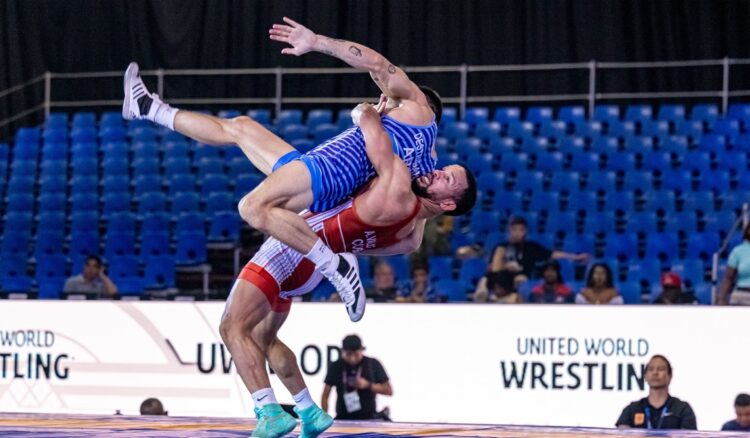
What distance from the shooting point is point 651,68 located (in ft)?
56.5

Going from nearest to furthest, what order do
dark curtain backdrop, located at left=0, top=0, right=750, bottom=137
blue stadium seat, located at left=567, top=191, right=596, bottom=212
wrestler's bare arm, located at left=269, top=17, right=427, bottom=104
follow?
wrestler's bare arm, located at left=269, top=17, right=427, bottom=104
blue stadium seat, located at left=567, top=191, right=596, bottom=212
dark curtain backdrop, located at left=0, top=0, right=750, bottom=137

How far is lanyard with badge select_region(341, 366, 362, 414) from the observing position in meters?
9.92

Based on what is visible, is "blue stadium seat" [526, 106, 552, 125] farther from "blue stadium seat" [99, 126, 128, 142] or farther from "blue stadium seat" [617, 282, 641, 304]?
"blue stadium seat" [99, 126, 128, 142]

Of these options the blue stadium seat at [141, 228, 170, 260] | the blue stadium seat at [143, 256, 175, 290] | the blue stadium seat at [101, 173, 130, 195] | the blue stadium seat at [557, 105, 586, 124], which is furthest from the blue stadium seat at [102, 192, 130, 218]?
the blue stadium seat at [557, 105, 586, 124]

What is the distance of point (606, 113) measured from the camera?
15.8 meters

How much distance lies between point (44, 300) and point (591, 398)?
15.5 ft

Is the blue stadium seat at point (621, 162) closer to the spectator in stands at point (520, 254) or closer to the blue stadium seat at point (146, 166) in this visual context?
the spectator in stands at point (520, 254)

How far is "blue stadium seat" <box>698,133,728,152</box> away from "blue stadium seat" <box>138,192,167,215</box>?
6626 millimetres

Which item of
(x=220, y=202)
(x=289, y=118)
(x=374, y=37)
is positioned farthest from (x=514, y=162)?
(x=374, y=37)

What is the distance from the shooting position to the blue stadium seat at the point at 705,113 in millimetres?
15453

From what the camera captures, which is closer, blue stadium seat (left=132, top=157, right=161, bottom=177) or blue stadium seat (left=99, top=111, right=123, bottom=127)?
blue stadium seat (left=132, top=157, right=161, bottom=177)

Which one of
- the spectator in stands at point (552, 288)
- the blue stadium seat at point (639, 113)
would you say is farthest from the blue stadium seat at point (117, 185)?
the blue stadium seat at point (639, 113)

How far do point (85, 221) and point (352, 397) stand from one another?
666 centimetres

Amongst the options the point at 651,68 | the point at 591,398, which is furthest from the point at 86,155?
the point at 591,398
